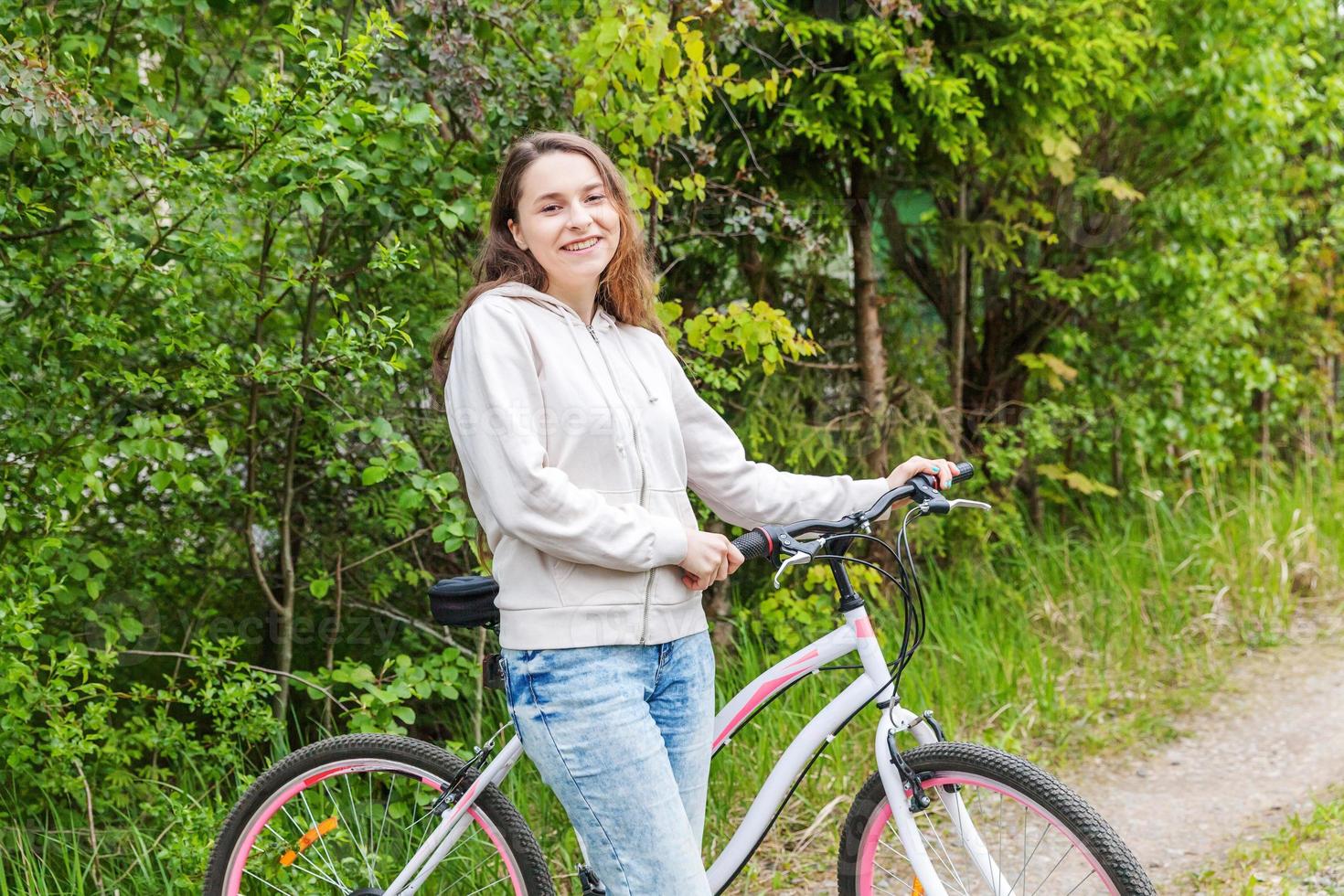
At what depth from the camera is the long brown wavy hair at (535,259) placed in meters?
2.27

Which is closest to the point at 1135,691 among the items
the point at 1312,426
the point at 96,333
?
the point at 1312,426

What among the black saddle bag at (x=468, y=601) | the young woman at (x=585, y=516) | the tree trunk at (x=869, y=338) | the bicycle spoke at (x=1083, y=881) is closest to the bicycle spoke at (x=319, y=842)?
the black saddle bag at (x=468, y=601)

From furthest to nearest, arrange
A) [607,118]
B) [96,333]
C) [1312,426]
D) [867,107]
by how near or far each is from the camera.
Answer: [1312,426]
[867,107]
[607,118]
[96,333]

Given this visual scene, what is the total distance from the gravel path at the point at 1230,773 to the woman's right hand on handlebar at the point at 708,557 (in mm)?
1994

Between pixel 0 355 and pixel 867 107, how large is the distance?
291 centimetres

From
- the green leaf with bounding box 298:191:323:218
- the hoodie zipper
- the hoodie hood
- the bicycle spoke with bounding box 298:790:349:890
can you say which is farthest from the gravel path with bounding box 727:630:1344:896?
the green leaf with bounding box 298:191:323:218

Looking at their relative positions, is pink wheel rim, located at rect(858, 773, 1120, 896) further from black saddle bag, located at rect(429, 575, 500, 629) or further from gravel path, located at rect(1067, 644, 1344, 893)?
gravel path, located at rect(1067, 644, 1344, 893)

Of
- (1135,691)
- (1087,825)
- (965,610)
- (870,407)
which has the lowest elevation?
(1135,691)

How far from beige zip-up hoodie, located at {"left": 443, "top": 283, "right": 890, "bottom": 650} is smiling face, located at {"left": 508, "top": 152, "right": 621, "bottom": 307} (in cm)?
7

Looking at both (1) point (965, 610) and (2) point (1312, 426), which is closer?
(1) point (965, 610)

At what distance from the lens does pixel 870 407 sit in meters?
4.95

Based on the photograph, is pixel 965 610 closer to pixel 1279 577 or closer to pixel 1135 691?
pixel 1135 691

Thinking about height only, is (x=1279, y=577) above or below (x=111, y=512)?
below

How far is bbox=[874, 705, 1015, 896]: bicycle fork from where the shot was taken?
88.7 inches
